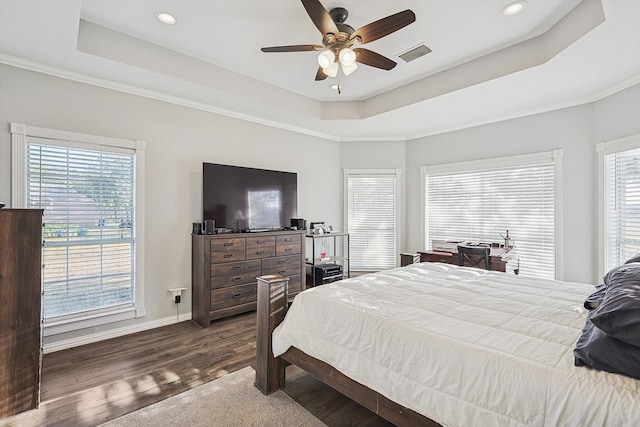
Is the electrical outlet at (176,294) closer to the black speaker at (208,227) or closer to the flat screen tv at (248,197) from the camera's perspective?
the black speaker at (208,227)

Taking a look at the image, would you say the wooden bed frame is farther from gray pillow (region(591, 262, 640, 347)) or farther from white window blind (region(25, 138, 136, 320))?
white window blind (region(25, 138, 136, 320))

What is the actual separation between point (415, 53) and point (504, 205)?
8.76 ft

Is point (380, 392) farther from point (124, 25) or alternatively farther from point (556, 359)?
point (124, 25)

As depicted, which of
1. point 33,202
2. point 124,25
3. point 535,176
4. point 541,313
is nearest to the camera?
point 541,313

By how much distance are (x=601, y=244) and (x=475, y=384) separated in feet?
11.4

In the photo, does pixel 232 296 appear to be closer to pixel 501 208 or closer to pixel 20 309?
pixel 20 309

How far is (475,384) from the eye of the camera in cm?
131

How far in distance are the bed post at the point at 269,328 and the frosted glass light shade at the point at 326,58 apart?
5.57 ft

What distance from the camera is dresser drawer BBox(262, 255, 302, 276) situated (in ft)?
13.6

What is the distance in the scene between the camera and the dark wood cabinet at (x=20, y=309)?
2057mm

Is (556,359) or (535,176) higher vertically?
(535,176)

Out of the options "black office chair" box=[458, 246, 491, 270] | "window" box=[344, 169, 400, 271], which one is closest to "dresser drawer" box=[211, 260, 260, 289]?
"window" box=[344, 169, 400, 271]

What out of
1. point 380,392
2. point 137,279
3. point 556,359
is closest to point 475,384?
point 556,359

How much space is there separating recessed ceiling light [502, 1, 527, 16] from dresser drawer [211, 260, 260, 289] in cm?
357
